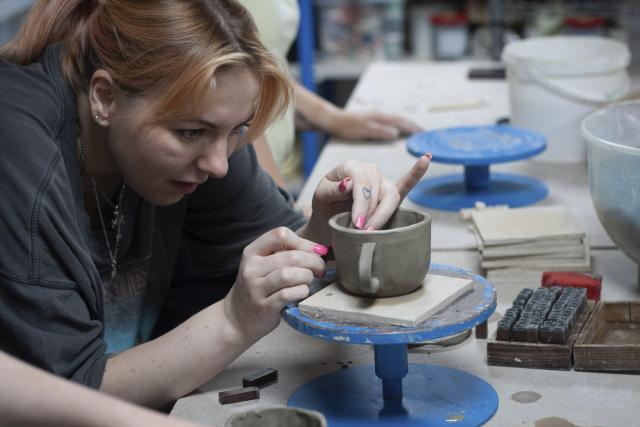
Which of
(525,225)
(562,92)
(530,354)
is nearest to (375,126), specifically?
(562,92)

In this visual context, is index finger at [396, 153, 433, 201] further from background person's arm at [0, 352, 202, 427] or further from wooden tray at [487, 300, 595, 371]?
background person's arm at [0, 352, 202, 427]

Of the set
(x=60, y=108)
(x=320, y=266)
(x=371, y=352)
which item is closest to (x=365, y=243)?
(x=320, y=266)

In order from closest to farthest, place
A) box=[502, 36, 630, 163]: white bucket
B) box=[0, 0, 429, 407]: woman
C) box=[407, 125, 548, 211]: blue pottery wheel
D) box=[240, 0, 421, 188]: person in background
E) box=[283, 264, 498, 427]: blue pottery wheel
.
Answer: box=[283, 264, 498, 427]: blue pottery wheel, box=[0, 0, 429, 407]: woman, box=[407, 125, 548, 211]: blue pottery wheel, box=[502, 36, 630, 163]: white bucket, box=[240, 0, 421, 188]: person in background

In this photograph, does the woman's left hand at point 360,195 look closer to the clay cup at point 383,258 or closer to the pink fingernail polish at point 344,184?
the pink fingernail polish at point 344,184

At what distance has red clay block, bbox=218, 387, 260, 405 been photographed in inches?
44.8

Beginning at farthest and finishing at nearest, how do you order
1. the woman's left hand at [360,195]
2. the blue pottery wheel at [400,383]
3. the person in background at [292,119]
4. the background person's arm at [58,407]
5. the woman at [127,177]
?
the person in background at [292,119], the woman's left hand at [360,195], the woman at [127,177], the blue pottery wheel at [400,383], the background person's arm at [58,407]

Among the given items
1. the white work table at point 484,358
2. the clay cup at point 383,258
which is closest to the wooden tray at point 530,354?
the white work table at point 484,358

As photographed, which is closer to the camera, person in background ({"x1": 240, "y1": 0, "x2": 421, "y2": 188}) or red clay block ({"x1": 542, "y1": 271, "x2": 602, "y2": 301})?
red clay block ({"x1": 542, "y1": 271, "x2": 602, "y2": 301})

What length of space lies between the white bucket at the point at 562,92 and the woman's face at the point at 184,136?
0.93 meters

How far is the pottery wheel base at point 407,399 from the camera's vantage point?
108cm

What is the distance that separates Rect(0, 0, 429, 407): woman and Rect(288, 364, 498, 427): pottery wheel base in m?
0.12

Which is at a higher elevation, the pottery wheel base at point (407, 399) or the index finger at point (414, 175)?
the index finger at point (414, 175)

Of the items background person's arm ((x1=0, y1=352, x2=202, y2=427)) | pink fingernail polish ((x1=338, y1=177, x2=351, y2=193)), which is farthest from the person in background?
background person's arm ((x1=0, y1=352, x2=202, y2=427))

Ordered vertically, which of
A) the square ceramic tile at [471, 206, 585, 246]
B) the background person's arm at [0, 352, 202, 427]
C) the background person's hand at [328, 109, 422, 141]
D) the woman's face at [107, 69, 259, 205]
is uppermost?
the woman's face at [107, 69, 259, 205]
